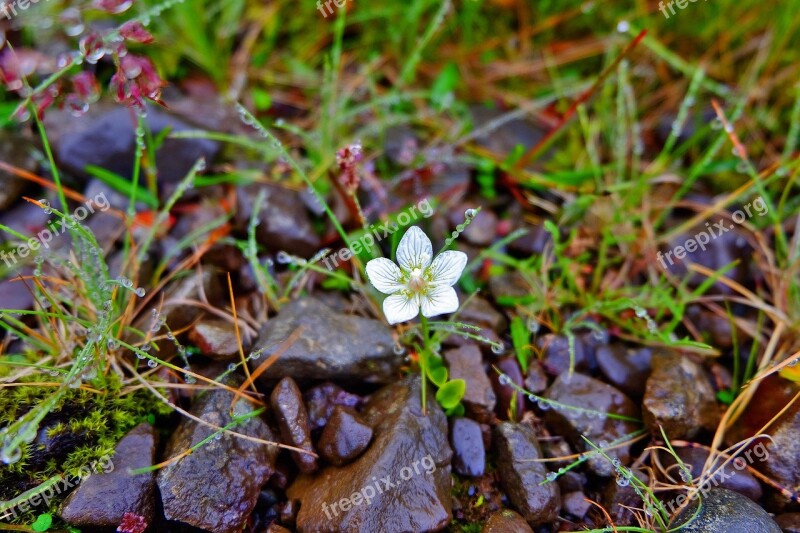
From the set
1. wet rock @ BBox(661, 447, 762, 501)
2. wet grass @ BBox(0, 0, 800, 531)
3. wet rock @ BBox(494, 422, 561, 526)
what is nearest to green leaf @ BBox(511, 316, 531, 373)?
wet grass @ BBox(0, 0, 800, 531)

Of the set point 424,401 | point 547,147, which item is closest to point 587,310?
point 424,401

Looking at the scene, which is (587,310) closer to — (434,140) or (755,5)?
(434,140)

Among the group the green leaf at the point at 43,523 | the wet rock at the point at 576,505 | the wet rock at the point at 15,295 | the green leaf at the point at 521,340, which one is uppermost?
the wet rock at the point at 15,295

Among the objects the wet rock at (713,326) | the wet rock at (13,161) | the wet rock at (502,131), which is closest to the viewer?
the wet rock at (713,326)

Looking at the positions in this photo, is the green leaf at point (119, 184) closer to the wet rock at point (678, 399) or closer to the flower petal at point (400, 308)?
the flower petal at point (400, 308)

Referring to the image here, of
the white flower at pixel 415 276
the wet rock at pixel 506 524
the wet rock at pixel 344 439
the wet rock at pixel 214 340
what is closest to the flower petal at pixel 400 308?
the white flower at pixel 415 276

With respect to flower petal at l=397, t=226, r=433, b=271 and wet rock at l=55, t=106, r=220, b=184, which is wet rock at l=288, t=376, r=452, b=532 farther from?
wet rock at l=55, t=106, r=220, b=184
